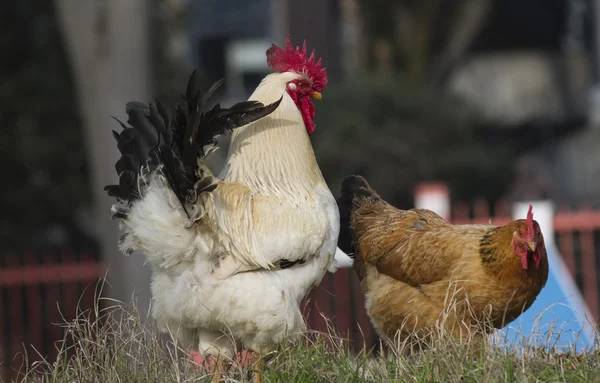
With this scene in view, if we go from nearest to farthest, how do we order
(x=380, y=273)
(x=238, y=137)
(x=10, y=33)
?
1. (x=238, y=137)
2. (x=380, y=273)
3. (x=10, y=33)

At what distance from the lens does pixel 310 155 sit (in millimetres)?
4801

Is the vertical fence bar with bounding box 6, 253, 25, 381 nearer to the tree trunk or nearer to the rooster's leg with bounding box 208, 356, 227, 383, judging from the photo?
the tree trunk

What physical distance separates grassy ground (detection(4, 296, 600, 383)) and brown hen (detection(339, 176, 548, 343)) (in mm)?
255

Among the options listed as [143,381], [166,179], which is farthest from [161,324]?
[166,179]

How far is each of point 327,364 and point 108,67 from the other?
15.9ft

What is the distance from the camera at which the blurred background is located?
8.32 m

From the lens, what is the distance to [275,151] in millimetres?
4703

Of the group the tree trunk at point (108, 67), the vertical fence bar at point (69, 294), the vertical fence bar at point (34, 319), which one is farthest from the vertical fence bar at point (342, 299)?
the vertical fence bar at point (34, 319)

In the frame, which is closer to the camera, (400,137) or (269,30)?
(400,137)

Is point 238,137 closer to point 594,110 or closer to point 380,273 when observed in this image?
point 380,273

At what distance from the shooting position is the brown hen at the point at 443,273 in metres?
4.53

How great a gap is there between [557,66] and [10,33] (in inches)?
411

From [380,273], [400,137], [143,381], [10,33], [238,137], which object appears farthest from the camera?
[400,137]

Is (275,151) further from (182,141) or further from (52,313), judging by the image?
(52,313)
